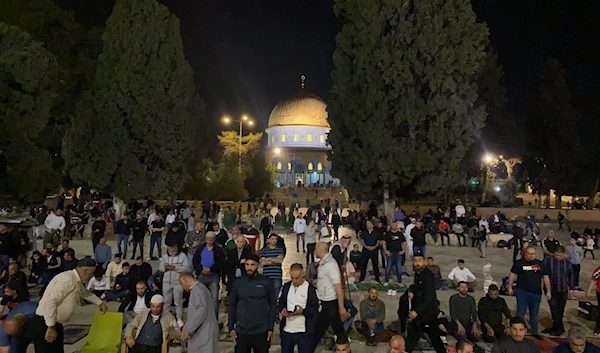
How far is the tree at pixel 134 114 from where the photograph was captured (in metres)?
22.2

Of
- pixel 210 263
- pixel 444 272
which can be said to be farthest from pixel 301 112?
pixel 210 263

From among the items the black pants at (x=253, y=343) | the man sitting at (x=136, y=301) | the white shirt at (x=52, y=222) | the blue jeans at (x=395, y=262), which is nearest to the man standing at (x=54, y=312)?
the man sitting at (x=136, y=301)

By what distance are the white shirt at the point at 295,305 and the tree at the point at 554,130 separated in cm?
3194

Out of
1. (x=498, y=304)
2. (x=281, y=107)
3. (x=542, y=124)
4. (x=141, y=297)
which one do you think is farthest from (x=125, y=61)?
(x=281, y=107)

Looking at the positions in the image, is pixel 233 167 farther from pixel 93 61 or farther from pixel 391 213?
pixel 391 213

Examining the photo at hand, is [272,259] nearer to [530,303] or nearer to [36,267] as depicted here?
[530,303]


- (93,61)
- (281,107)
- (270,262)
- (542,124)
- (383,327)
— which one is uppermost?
(281,107)

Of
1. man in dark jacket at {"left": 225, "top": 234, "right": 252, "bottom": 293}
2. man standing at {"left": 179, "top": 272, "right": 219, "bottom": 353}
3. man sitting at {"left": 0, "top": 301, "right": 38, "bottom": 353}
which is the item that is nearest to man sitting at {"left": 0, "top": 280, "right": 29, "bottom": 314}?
man sitting at {"left": 0, "top": 301, "right": 38, "bottom": 353}

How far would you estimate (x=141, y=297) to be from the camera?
680 cm

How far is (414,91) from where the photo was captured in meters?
21.2

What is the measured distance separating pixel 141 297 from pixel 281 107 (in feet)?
204

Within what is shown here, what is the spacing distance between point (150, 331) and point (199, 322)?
2.18 feet

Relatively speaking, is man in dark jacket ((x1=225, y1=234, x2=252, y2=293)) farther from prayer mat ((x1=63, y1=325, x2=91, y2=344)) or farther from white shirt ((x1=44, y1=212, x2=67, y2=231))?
white shirt ((x1=44, y1=212, x2=67, y2=231))

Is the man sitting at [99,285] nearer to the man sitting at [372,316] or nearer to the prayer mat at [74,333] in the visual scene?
the prayer mat at [74,333]
